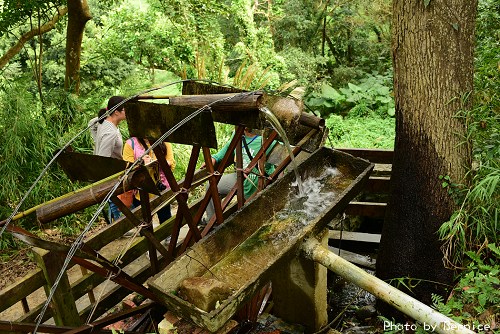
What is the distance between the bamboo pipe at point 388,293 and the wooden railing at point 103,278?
1.66 metres

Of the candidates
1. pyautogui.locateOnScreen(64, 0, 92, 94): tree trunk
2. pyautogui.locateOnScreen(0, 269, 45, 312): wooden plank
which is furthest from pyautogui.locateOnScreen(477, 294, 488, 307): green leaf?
pyautogui.locateOnScreen(64, 0, 92, 94): tree trunk

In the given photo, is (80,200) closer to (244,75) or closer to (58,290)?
(58,290)

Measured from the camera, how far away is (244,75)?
9758 mm

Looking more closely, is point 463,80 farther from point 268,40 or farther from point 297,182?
point 268,40

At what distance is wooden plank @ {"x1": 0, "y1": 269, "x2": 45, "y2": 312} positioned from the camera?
3236 millimetres

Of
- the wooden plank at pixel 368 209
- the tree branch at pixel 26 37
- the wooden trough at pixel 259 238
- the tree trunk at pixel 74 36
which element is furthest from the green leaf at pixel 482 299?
the tree branch at pixel 26 37

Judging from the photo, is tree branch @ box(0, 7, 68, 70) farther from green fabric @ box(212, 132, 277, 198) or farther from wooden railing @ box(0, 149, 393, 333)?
wooden railing @ box(0, 149, 393, 333)

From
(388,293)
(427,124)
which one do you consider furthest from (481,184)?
(388,293)

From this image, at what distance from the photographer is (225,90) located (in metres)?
4.68

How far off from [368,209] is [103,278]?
3394 millimetres

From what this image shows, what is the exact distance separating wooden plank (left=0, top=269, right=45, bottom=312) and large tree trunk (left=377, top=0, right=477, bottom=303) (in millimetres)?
3258

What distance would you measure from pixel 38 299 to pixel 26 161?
2.37 m

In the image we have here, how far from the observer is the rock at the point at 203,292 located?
3082 millimetres

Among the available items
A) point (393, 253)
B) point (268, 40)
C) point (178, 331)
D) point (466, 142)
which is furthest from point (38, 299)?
point (268, 40)
